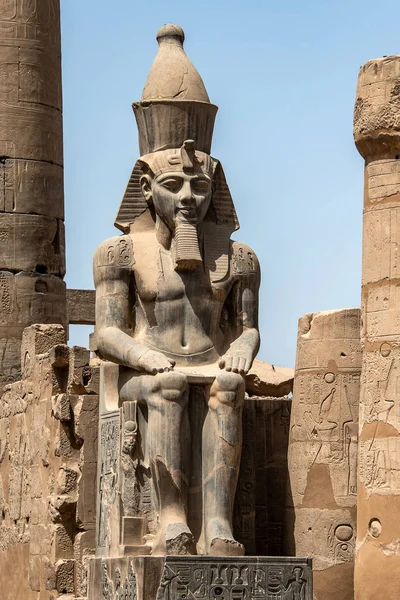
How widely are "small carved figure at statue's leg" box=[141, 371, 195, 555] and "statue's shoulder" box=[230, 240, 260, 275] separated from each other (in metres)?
1.03

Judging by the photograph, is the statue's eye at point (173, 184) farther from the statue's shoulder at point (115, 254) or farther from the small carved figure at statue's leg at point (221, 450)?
the small carved figure at statue's leg at point (221, 450)

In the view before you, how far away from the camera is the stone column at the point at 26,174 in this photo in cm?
2100

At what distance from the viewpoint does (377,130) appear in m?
14.4

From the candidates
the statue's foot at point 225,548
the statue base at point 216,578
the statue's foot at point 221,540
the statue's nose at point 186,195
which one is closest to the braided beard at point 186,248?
the statue's nose at point 186,195

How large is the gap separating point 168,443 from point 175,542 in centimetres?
68

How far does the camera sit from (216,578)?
13.1 m

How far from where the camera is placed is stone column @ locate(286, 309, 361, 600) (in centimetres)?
1462

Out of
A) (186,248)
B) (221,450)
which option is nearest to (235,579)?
(221,450)

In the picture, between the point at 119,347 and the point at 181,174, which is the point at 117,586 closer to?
the point at 119,347

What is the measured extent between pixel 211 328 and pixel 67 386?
202cm

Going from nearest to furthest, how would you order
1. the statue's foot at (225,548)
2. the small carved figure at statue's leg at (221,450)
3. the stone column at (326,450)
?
1. the statue's foot at (225,548)
2. the small carved figure at statue's leg at (221,450)
3. the stone column at (326,450)

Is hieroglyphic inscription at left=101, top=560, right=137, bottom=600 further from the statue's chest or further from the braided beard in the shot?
the braided beard

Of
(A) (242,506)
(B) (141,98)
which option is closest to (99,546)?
(A) (242,506)

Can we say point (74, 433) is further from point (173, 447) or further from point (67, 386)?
point (173, 447)
